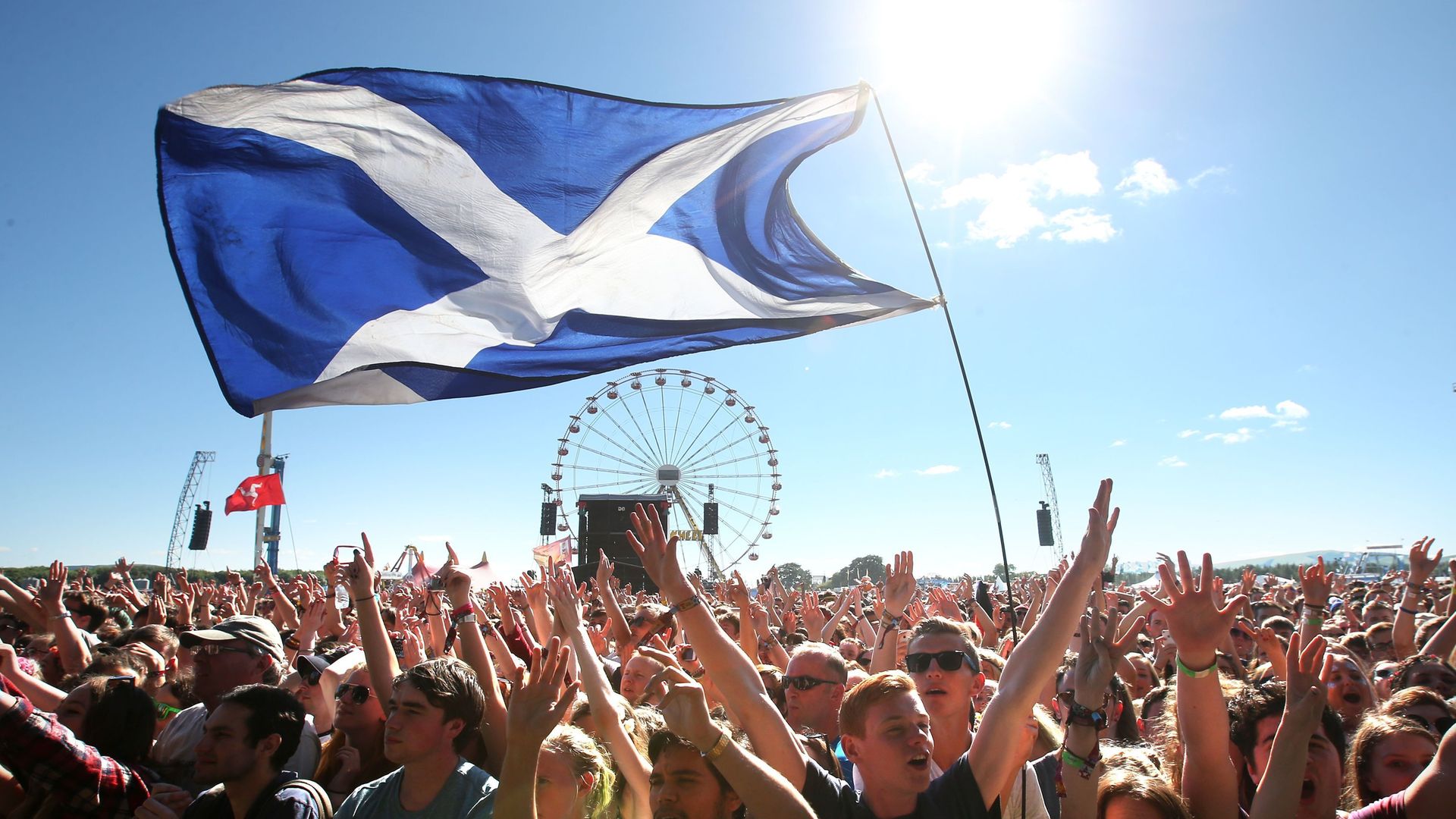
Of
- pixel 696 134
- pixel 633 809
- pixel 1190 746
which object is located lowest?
pixel 633 809

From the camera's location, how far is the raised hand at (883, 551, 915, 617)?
416 centimetres

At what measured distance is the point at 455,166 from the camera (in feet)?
17.5

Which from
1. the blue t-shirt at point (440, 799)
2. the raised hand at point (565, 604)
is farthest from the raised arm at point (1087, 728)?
the raised hand at point (565, 604)

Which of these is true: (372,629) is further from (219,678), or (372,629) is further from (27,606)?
(27,606)

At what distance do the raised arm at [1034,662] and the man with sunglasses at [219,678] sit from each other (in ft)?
8.76

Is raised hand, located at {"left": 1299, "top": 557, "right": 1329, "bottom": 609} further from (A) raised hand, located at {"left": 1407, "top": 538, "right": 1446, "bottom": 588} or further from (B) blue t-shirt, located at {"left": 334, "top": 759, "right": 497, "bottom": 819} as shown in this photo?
(B) blue t-shirt, located at {"left": 334, "top": 759, "right": 497, "bottom": 819}

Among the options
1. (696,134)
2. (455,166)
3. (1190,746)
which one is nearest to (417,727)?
(1190,746)

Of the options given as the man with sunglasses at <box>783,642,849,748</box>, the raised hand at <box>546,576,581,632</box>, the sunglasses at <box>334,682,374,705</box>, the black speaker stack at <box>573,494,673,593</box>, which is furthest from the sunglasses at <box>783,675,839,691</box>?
the black speaker stack at <box>573,494,673,593</box>

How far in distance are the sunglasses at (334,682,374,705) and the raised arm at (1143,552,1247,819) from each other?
308 cm

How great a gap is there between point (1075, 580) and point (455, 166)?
4.45m

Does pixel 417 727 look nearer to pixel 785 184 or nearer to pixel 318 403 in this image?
pixel 318 403

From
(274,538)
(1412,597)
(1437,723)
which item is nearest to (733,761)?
(1437,723)

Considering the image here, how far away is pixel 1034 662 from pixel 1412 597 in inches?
202

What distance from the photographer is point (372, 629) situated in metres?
3.58
